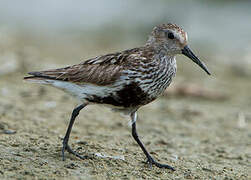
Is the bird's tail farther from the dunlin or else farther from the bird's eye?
the bird's eye

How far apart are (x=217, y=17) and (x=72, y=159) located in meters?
15.9

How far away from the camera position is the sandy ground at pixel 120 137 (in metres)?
5.17

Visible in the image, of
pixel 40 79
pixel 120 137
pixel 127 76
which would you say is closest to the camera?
pixel 127 76

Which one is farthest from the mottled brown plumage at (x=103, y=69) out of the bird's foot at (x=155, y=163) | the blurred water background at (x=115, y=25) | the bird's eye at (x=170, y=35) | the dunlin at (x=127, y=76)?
the blurred water background at (x=115, y=25)

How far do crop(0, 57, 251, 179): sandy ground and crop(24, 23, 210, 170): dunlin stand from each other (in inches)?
12.6

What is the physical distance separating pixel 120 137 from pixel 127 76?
170 centimetres

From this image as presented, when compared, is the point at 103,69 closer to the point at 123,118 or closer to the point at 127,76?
the point at 127,76

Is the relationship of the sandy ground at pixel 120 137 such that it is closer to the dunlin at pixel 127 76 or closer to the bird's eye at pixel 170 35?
the dunlin at pixel 127 76

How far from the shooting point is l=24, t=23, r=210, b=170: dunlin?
539 centimetres

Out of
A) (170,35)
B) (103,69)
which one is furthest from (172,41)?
(103,69)

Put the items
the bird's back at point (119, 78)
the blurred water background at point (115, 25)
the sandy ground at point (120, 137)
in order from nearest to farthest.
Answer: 1. the sandy ground at point (120, 137)
2. the bird's back at point (119, 78)
3. the blurred water background at point (115, 25)

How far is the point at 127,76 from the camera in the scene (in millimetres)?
5395

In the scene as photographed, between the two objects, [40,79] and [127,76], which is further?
[40,79]

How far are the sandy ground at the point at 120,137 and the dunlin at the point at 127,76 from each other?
1.05ft
